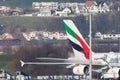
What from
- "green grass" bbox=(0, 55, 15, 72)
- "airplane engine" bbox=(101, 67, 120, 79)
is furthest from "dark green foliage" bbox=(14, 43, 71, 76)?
"airplane engine" bbox=(101, 67, 120, 79)

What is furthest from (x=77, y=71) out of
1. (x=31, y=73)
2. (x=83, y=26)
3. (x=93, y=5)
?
(x=93, y=5)

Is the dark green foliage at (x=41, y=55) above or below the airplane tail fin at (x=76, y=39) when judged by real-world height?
below

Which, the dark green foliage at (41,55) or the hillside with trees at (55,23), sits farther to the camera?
the hillside with trees at (55,23)

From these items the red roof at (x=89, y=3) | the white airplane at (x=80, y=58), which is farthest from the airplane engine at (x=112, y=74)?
the red roof at (x=89, y=3)

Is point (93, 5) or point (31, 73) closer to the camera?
point (31, 73)

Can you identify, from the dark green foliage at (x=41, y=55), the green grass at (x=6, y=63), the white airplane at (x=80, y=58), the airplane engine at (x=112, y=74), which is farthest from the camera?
the green grass at (x=6, y=63)

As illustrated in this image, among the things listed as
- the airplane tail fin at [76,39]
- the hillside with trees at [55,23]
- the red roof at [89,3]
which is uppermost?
the airplane tail fin at [76,39]

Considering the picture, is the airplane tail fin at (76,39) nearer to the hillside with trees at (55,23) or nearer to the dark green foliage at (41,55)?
the dark green foliage at (41,55)

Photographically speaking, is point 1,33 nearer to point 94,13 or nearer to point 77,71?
point 94,13

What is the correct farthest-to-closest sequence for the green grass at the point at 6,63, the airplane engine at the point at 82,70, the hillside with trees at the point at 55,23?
1. the hillside with trees at the point at 55,23
2. the green grass at the point at 6,63
3. the airplane engine at the point at 82,70

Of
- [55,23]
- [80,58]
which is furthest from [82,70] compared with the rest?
[55,23]

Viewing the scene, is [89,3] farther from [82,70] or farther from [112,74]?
[112,74]
